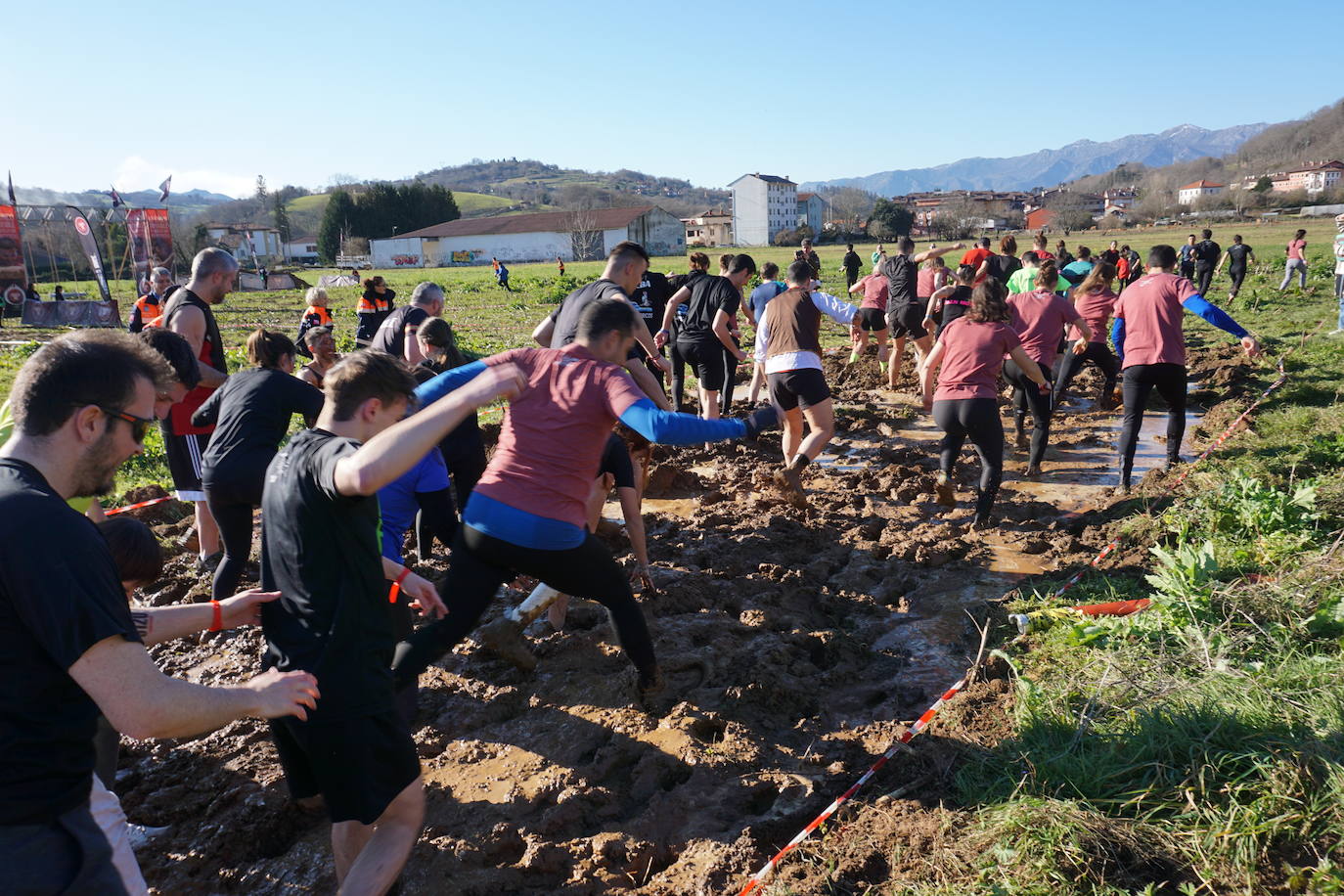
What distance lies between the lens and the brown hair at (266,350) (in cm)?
502

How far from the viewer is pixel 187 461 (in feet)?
19.6

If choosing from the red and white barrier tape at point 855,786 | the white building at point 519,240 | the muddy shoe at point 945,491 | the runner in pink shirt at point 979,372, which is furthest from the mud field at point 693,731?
the white building at point 519,240

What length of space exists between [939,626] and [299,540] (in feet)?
12.8

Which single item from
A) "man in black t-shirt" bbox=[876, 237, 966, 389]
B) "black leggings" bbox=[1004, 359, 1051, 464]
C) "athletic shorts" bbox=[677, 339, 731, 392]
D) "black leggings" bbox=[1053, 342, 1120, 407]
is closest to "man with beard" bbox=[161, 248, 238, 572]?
"athletic shorts" bbox=[677, 339, 731, 392]

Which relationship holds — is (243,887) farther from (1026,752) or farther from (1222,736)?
(1222,736)

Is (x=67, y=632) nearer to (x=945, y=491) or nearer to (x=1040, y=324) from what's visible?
(x=945, y=491)

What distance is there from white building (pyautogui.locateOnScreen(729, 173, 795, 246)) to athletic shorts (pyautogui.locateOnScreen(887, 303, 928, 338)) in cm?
10005

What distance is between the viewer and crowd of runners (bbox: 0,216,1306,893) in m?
1.93

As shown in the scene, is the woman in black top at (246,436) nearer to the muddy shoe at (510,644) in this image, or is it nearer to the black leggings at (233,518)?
the black leggings at (233,518)

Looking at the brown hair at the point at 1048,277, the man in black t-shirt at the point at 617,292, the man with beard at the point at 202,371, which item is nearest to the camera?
the man in black t-shirt at the point at 617,292

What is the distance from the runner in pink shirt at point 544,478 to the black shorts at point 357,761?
987 millimetres

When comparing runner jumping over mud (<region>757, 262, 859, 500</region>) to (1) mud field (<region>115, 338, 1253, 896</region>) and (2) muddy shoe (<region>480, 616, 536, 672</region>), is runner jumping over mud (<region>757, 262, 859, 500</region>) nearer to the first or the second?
(1) mud field (<region>115, 338, 1253, 896</region>)

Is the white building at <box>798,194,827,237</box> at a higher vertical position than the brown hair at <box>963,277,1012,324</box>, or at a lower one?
higher

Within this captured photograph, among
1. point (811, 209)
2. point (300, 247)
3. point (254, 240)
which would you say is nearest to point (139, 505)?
point (254, 240)
